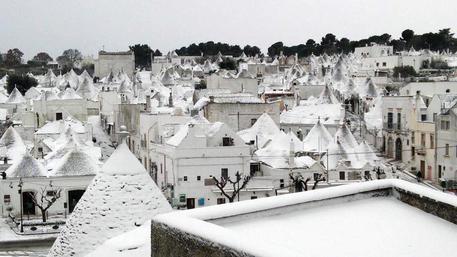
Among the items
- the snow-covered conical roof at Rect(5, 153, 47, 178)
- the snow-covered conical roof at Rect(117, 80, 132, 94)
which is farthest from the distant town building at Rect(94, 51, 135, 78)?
the snow-covered conical roof at Rect(5, 153, 47, 178)

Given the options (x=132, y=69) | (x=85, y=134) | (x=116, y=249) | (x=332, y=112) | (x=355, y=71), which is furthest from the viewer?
(x=132, y=69)

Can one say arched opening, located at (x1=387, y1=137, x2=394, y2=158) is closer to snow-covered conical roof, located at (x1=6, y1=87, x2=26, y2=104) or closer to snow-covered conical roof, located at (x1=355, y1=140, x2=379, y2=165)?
snow-covered conical roof, located at (x1=355, y1=140, x2=379, y2=165)

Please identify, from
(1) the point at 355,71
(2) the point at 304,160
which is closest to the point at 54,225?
(2) the point at 304,160

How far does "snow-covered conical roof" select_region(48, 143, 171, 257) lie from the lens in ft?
47.0

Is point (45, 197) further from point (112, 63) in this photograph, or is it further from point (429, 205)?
point (112, 63)

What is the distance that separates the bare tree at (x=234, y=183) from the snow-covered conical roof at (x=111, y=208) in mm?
15453

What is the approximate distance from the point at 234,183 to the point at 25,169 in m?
9.47

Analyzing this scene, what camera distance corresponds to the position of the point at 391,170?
37312 mm

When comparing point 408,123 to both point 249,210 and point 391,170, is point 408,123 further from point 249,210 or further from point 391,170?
point 249,210

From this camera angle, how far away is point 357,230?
7305 mm

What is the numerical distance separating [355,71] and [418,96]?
50681mm

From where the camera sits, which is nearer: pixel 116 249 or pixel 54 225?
pixel 116 249

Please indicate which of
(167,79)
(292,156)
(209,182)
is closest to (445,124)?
(292,156)

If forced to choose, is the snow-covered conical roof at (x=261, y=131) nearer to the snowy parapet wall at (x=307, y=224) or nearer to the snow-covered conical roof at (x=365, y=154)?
the snow-covered conical roof at (x=365, y=154)
